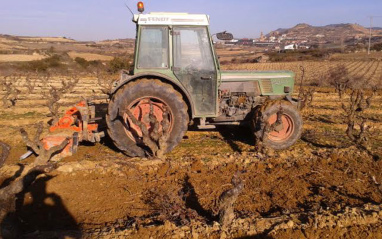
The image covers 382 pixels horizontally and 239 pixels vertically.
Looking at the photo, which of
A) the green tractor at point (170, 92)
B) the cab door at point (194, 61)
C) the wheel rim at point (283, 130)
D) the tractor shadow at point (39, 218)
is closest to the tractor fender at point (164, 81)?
the green tractor at point (170, 92)

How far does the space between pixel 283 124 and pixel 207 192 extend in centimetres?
242

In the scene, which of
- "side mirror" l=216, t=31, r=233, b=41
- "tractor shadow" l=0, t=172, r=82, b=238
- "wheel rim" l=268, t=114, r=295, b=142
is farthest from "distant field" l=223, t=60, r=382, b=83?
"tractor shadow" l=0, t=172, r=82, b=238

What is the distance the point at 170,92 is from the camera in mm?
5191

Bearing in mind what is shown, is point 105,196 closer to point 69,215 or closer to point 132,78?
point 69,215

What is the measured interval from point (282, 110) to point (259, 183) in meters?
1.81

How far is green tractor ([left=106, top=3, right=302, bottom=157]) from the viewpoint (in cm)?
519

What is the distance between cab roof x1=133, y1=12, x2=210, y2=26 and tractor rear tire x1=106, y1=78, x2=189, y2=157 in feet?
3.29

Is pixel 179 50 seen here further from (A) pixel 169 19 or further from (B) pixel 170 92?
(B) pixel 170 92

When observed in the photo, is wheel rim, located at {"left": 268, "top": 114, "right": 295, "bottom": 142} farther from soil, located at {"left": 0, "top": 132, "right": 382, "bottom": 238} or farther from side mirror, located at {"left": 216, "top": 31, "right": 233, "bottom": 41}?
side mirror, located at {"left": 216, "top": 31, "right": 233, "bottom": 41}

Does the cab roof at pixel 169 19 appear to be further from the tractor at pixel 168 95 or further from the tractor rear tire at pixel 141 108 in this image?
the tractor rear tire at pixel 141 108

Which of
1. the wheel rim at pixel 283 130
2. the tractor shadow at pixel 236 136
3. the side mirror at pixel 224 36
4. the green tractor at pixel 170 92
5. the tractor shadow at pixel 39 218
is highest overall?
the side mirror at pixel 224 36

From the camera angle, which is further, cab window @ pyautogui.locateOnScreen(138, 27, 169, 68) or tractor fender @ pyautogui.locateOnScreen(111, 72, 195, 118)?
cab window @ pyautogui.locateOnScreen(138, 27, 169, 68)

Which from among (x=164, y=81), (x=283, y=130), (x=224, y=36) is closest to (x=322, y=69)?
(x=283, y=130)

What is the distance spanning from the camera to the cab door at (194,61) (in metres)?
5.41
